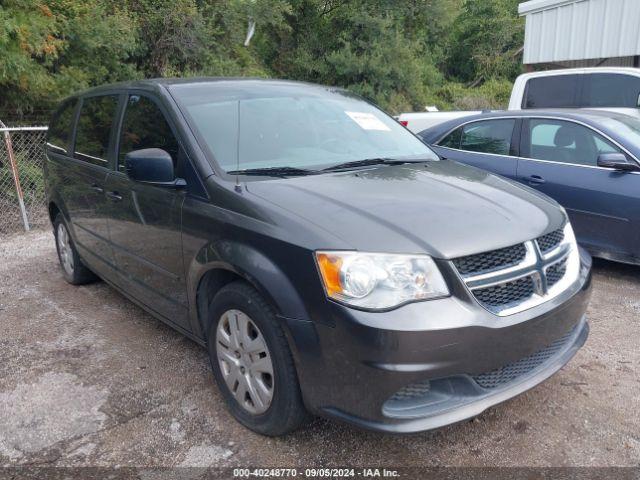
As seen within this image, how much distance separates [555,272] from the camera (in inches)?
108

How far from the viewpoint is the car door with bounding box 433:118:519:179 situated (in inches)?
222

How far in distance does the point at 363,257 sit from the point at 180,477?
1281mm

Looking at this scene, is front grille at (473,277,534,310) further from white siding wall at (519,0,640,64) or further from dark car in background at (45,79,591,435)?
white siding wall at (519,0,640,64)

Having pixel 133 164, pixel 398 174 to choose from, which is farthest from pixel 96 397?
pixel 398 174

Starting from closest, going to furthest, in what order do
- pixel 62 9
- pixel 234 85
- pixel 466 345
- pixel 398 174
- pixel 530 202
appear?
pixel 466 345 → pixel 530 202 → pixel 398 174 → pixel 234 85 → pixel 62 9

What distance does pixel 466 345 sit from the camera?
229cm

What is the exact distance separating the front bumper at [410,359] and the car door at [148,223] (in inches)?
43.7

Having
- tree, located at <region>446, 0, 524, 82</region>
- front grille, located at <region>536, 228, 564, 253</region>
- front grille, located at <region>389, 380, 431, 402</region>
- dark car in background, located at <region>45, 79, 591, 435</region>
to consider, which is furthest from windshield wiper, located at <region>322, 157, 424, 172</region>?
tree, located at <region>446, 0, 524, 82</region>

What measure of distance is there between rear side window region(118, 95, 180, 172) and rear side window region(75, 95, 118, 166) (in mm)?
260

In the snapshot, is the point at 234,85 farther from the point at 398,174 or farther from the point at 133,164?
the point at 398,174

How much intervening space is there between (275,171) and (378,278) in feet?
3.42

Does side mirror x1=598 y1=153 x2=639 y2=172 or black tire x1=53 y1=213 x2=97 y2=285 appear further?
black tire x1=53 y1=213 x2=97 y2=285

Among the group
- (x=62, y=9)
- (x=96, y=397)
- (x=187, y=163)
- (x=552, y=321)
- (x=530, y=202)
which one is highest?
(x=62, y=9)

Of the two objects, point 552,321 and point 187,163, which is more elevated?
point 187,163
